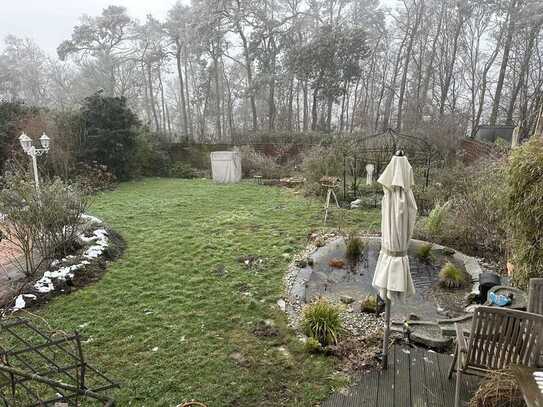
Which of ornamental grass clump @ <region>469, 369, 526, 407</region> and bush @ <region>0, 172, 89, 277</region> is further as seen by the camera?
bush @ <region>0, 172, 89, 277</region>

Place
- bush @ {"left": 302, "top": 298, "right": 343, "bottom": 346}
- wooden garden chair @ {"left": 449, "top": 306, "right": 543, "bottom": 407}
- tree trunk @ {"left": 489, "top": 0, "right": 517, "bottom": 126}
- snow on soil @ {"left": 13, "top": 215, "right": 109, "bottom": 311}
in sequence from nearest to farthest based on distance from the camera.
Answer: wooden garden chair @ {"left": 449, "top": 306, "right": 543, "bottom": 407}
bush @ {"left": 302, "top": 298, "right": 343, "bottom": 346}
snow on soil @ {"left": 13, "top": 215, "right": 109, "bottom": 311}
tree trunk @ {"left": 489, "top": 0, "right": 517, "bottom": 126}

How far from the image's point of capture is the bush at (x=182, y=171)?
15484mm

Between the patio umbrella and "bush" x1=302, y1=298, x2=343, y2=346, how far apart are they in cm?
86

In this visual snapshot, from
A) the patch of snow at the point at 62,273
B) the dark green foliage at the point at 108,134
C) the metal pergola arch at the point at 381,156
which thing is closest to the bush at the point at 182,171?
the dark green foliage at the point at 108,134

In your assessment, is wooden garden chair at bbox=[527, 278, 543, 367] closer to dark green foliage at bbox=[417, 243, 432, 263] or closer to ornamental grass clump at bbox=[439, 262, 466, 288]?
ornamental grass clump at bbox=[439, 262, 466, 288]

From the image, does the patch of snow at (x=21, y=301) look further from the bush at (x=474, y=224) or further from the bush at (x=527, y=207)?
the bush at (x=474, y=224)

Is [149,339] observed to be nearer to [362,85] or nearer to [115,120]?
[115,120]

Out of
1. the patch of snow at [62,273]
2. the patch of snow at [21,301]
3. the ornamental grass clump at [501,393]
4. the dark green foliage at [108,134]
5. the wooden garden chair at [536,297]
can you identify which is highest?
the dark green foliage at [108,134]

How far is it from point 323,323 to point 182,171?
41.8ft

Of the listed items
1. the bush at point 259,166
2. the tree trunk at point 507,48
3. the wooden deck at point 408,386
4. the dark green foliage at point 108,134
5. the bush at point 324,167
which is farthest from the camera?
the tree trunk at point 507,48

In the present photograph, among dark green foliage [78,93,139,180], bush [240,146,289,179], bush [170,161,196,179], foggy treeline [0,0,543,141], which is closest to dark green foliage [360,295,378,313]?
bush [240,146,289,179]

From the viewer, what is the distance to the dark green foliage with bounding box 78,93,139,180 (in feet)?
43.5

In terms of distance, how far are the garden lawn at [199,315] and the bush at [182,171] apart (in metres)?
6.99

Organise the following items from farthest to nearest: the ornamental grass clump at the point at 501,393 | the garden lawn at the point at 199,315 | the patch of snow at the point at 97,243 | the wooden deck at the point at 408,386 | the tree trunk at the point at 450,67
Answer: the tree trunk at the point at 450,67
the patch of snow at the point at 97,243
the garden lawn at the point at 199,315
the wooden deck at the point at 408,386
the ornamental grass clump at the point at 501,393
